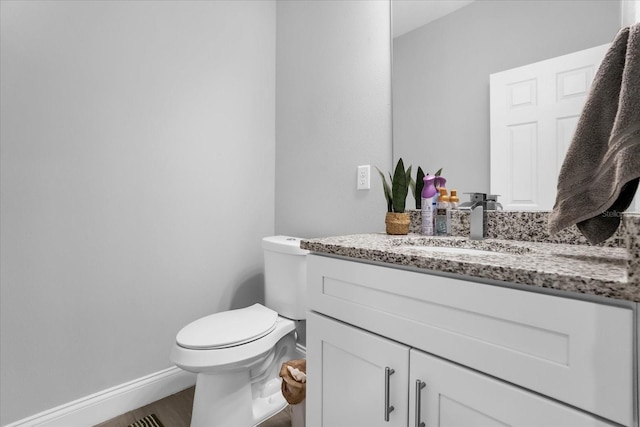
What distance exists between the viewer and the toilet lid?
1.19 meters

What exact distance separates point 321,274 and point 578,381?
2.08 feet

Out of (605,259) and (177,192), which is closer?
(605,259)

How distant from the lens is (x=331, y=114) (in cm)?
169

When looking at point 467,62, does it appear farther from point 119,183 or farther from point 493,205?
point 119,183

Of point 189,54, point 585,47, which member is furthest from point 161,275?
point 585,47

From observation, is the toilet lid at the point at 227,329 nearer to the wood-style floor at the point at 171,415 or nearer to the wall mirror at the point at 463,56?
the wood-style floor at the point at 171,415

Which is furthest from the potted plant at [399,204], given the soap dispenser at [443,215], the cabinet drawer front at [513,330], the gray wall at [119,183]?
the gray wall at [119,183]

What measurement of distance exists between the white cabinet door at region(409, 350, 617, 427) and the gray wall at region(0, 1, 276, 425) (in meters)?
1.29

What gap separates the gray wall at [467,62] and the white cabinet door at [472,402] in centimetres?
72

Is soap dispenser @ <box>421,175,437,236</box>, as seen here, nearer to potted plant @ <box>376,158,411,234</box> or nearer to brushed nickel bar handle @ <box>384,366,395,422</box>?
potted plant @ <box>376,158,411,234</box>

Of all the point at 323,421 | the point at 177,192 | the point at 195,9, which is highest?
the point at 195,9

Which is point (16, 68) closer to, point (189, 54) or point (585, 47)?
point (189, 54)

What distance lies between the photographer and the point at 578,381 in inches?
20.7

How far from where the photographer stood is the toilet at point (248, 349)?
117cm
